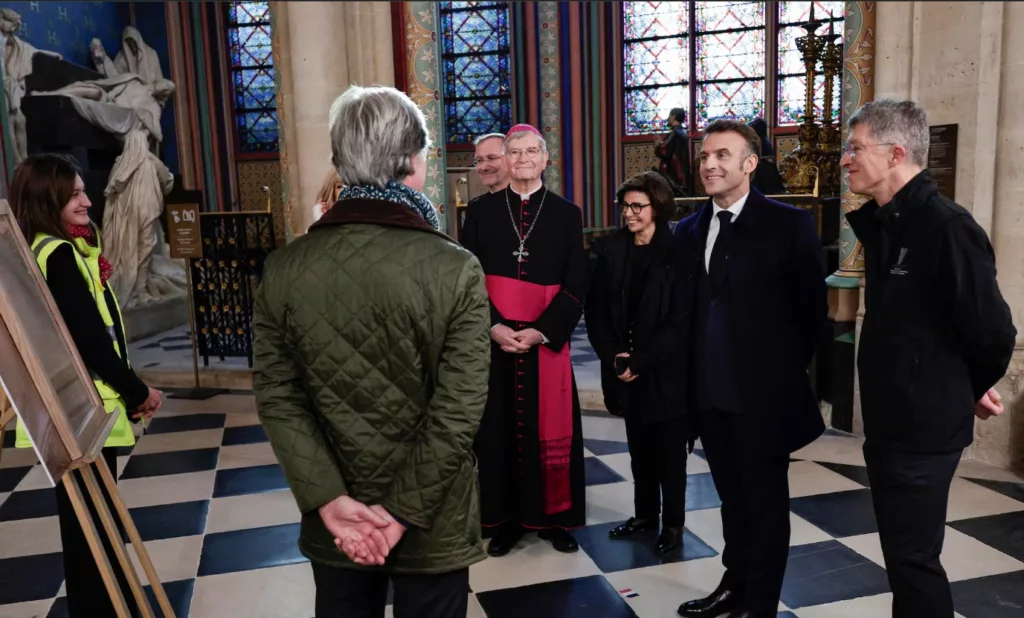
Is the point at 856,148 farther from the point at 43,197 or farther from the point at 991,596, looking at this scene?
the point at 43,197

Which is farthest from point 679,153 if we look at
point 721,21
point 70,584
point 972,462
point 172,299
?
point 70,584

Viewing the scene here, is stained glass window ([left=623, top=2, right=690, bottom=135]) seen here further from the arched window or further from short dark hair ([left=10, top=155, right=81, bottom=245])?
short dark hair ([left=10, top=155, right=81, bottom=245])

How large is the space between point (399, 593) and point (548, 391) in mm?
1741

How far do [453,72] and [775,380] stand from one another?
12678mm

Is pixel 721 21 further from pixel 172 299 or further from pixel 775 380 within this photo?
pixel 775 380

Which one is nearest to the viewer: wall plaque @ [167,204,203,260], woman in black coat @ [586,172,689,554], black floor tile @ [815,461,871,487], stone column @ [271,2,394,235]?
woman in black coat @ [586,172,689,554]

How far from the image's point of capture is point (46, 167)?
242 centimetres

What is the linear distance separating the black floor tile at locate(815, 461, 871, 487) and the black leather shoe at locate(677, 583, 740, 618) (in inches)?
63.3

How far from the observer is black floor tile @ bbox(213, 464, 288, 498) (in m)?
4.32

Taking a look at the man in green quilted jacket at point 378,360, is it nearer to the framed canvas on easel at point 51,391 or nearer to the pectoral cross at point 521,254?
the framed canvas on easel at point 51,391

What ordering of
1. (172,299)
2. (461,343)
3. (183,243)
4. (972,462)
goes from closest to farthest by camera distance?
1. (461,343)
2. (972,462)
3. (183,243)
4. (172,299)

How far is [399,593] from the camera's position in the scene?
174cm

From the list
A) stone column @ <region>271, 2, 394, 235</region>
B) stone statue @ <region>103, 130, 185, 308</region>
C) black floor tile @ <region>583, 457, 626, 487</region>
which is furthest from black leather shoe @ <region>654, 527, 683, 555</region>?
stone statue @ <region>103, 130, 185, 308</region>

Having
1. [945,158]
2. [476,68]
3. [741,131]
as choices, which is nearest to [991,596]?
[741,131]
